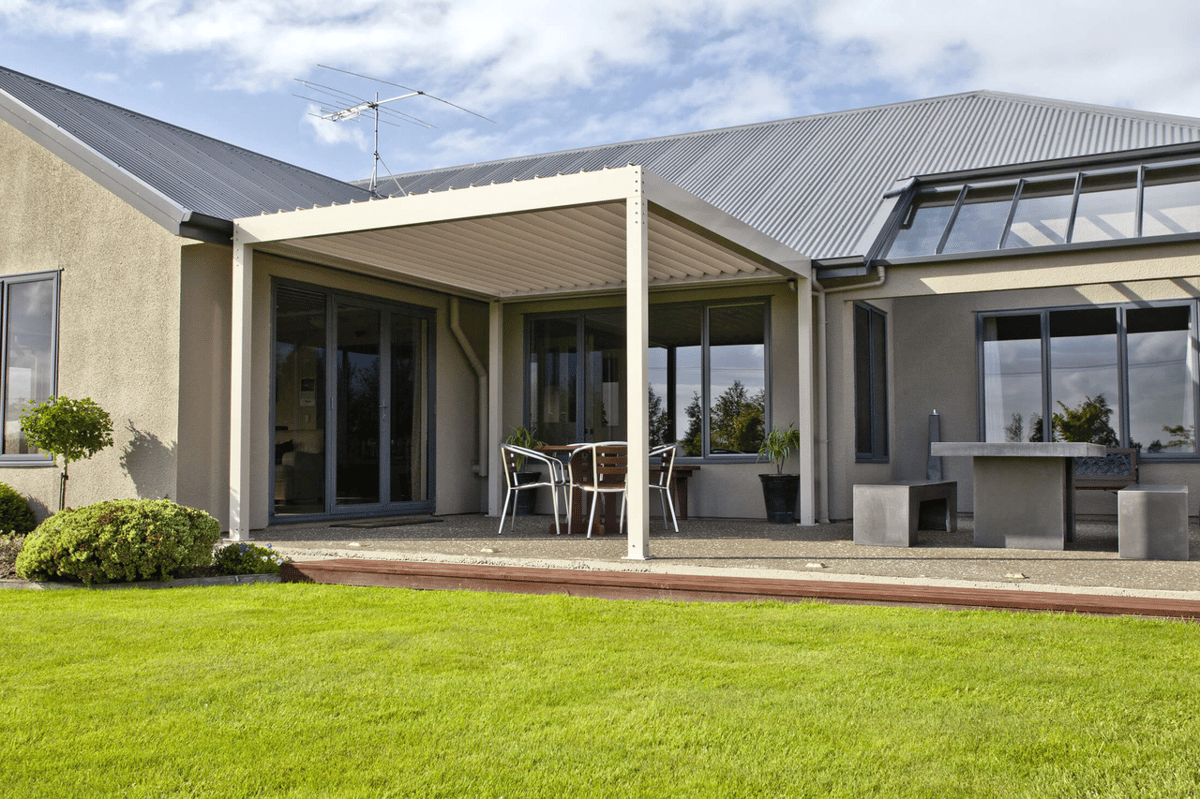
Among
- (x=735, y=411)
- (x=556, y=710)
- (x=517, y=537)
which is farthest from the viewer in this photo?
A: (x=735, y=411)

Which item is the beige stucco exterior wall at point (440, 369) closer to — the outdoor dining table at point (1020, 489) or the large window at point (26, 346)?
the large window at point (26, 346)

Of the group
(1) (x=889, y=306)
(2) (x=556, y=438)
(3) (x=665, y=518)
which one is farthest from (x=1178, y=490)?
(2) (x=556, y=438)

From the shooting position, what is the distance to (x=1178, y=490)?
20.9 feet

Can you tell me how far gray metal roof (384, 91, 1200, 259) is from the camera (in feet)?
34.6

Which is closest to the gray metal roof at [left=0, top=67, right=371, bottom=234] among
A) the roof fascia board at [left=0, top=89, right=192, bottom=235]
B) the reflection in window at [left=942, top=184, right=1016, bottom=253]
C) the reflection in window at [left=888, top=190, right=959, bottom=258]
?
the roof fascia board at [left=0, top=89, right=192, bottom=235]

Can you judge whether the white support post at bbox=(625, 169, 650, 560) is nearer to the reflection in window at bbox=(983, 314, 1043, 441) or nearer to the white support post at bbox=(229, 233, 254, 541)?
the white support post at bbox=(229, 233, 254, 541)

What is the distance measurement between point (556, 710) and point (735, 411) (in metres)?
7.14

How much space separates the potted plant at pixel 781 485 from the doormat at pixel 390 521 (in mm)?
3167

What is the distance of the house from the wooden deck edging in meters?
0.95

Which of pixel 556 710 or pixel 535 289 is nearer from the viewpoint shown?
pixel 556 710

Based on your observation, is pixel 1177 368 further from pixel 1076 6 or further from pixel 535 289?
pixel 535 289

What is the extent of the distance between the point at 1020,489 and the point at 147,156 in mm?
7817

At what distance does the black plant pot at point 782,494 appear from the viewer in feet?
29.3

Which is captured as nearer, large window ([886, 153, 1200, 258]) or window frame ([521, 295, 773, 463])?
large window ([886, 153, 1200, 258])
